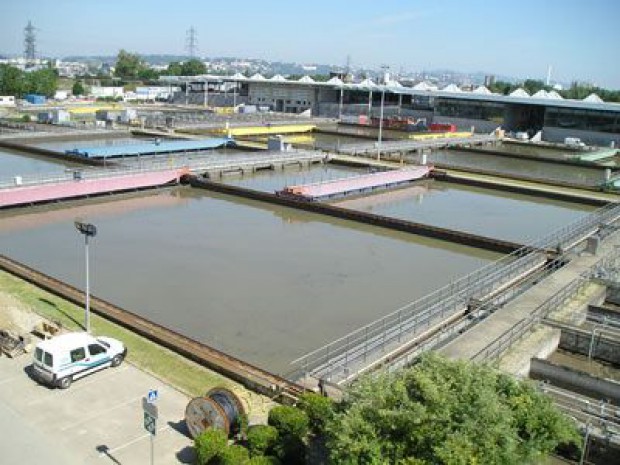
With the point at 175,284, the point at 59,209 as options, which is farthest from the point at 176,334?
the point at 59,209

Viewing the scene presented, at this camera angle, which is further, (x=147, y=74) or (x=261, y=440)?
(x=147, y=74)

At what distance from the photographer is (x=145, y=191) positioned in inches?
1505

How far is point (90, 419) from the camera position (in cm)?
1288

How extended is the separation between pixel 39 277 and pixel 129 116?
53.4 meters

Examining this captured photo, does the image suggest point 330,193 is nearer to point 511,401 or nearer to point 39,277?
point 39,277

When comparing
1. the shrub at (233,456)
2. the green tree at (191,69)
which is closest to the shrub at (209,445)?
the shrub at (233,456)

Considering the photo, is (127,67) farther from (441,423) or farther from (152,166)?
(441,423)

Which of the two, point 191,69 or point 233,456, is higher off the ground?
point 191,69

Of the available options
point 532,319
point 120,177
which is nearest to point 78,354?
point 532,319

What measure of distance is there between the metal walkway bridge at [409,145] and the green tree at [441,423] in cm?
4613

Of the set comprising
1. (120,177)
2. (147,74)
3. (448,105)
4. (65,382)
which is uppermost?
(147,74)

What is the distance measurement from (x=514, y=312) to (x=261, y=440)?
10.8 meters

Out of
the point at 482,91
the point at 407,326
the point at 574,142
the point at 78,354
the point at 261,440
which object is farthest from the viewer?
the point at 482,91

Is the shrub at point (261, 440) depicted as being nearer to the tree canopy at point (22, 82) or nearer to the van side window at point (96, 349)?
the van side window at point (96, 349)
